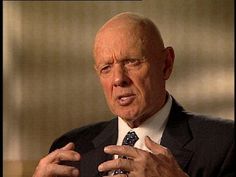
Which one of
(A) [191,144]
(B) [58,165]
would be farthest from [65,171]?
(A) [191,144]

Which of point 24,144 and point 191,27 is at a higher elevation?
point 191,27

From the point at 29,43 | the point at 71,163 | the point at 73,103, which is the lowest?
the point at 71,163

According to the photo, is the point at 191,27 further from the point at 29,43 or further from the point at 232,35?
the point at 29,43

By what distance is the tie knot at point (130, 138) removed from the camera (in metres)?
0.71

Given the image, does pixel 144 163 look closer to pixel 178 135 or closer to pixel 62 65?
pixel 178 135

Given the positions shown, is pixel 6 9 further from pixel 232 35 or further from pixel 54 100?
pixel 232 35

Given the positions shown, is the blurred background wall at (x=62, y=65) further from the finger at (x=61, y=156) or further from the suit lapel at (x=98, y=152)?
the finger at (x=61, y=156)

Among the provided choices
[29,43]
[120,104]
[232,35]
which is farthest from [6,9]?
[232,35]

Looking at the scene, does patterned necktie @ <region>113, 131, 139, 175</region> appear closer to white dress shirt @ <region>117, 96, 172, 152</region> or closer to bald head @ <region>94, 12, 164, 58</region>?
white dress shirt @ <region>117, 96, 172, 152</region>

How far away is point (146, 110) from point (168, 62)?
98mm

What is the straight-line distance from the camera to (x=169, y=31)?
0.72 meters

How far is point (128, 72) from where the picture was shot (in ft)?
2.23

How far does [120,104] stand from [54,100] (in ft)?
0.60

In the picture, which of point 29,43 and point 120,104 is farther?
A: point 29,43
